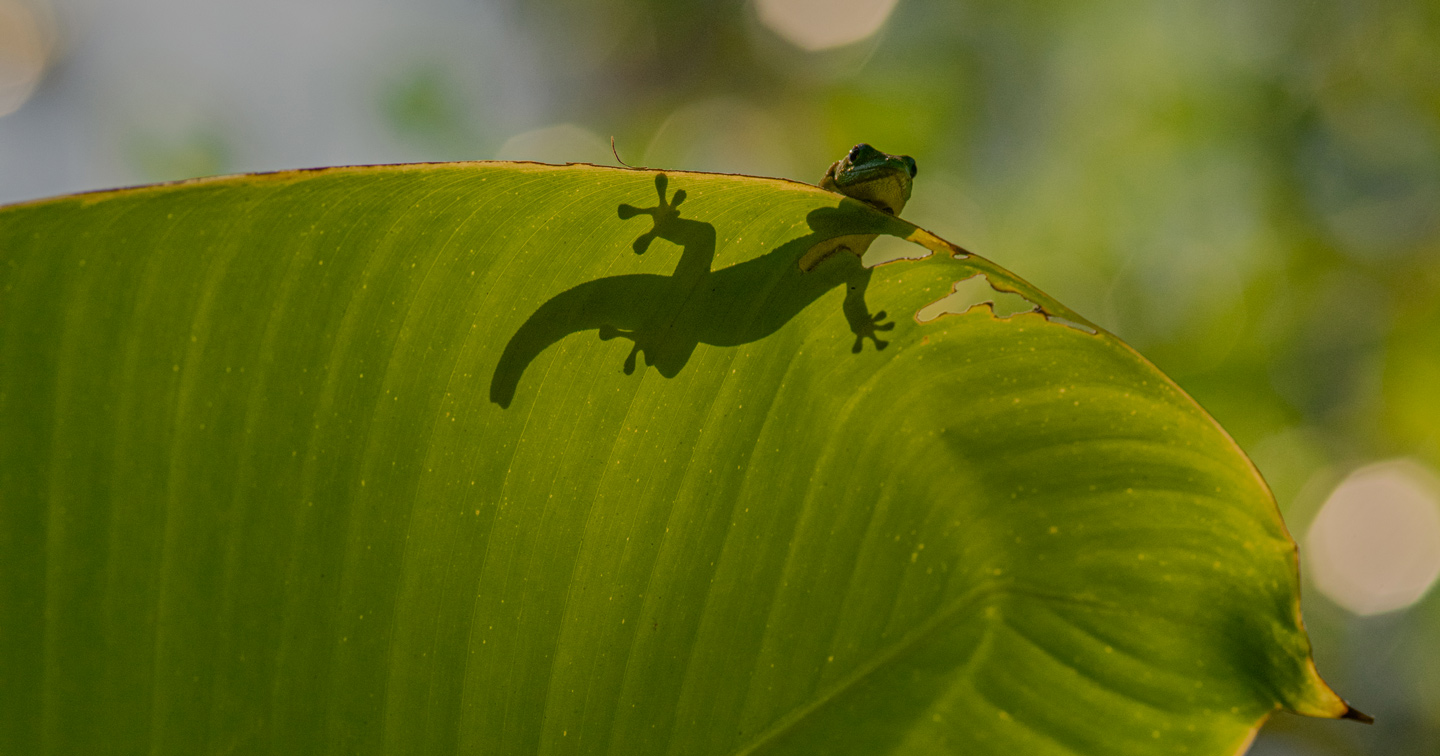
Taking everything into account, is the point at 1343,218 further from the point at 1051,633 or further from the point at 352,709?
the point at 352,709

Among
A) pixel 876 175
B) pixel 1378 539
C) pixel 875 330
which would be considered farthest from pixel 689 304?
pixel 1378 539

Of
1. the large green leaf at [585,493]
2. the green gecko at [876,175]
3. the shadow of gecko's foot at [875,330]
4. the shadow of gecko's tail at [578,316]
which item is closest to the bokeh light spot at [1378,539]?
the green gecko at [876,175]

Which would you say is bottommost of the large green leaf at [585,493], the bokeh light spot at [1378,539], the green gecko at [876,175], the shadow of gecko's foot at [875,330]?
the bokeh light spot at [1378,539]

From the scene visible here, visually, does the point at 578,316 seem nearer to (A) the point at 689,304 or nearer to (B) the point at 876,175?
(A) the point at 689,304

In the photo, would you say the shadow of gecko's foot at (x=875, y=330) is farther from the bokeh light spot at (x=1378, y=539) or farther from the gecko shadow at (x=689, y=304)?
the bokeh light spot at (x=1378, y=539)

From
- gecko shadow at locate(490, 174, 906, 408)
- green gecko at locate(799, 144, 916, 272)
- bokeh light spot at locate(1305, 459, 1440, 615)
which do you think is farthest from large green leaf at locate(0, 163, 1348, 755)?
bokeh light spot at locate(1305, 459, 1440, 615)

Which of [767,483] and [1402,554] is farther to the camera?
[1402,554]

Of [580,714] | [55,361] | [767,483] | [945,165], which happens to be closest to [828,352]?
[767,483]
